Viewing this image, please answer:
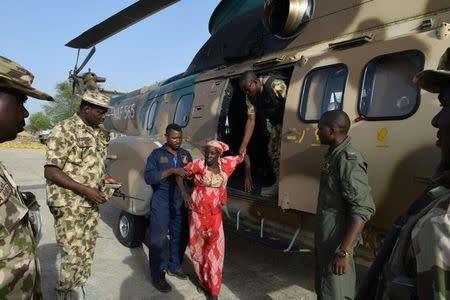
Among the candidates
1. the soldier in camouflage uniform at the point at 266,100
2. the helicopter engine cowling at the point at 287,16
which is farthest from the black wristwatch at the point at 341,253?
the helicopter engine cowling at the point at 287,16

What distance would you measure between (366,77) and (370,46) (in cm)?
27

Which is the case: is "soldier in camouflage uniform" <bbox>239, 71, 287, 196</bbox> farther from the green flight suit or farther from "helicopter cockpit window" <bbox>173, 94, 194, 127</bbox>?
the green flight suit

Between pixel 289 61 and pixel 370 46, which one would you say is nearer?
pixel 370 46

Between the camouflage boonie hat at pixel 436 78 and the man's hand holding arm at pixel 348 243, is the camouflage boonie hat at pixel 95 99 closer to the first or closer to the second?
the man's hand holding arm at pixel 348 243

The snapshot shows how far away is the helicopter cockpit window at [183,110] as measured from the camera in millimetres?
5477

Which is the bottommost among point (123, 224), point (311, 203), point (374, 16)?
point (123, 224)

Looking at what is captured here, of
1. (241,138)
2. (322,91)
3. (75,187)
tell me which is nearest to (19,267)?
(75,187)

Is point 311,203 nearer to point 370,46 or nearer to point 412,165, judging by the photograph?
point 412,165

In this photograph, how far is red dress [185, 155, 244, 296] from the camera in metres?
3.62

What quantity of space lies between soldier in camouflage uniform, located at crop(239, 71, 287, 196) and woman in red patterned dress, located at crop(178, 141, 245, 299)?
65cm

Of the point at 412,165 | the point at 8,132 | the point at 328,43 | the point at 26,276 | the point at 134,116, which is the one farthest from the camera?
the point at 134,116

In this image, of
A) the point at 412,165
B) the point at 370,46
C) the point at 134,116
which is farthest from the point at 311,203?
the point at 134,116

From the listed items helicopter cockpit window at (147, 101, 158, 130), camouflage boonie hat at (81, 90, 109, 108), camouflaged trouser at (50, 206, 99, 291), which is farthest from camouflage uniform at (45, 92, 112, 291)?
helicopter cockpit window at (147, 101, 158, 130)

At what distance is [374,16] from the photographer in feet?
11.0
